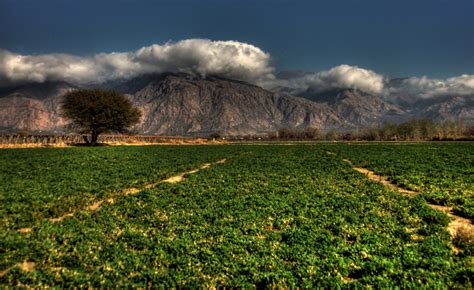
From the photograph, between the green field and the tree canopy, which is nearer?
the green field

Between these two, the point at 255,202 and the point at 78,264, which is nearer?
the point at 78,264

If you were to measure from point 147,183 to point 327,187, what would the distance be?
15921 millimetres

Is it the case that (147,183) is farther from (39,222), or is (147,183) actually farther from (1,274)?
(1,274)

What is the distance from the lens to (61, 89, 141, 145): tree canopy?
91.2m

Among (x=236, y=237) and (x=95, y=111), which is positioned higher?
(x=95, y=111)

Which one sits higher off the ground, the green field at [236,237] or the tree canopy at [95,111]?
the tree canopy at [95,111]

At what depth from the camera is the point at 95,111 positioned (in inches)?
3639

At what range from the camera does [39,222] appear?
1435 centimetres

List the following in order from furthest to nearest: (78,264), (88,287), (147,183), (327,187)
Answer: (147,183)
(327,187)
(78,264)
(88,287)

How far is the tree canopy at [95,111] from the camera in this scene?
9119cm

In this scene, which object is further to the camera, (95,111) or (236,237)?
(95,111)

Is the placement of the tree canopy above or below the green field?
above

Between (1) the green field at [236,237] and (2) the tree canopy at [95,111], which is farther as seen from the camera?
(2) the tree canopy at [95,111]

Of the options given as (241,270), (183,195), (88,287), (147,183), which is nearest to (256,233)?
(241,270)
